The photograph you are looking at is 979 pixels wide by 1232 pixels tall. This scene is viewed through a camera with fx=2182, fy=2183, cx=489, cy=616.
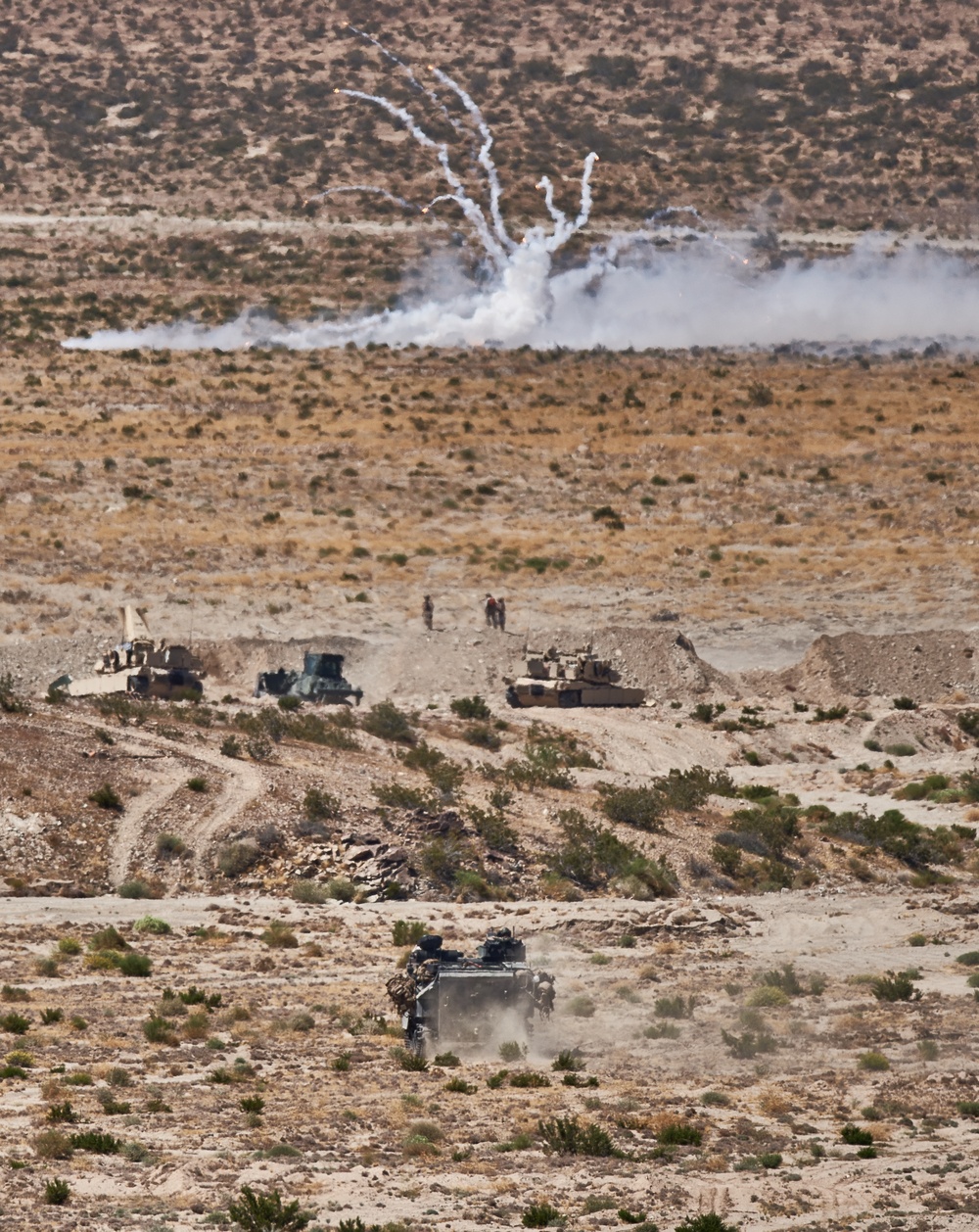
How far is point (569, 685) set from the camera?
52.2 m

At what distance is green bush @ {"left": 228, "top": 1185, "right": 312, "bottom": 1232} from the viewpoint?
658 inches

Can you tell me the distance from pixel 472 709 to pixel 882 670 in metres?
12.1

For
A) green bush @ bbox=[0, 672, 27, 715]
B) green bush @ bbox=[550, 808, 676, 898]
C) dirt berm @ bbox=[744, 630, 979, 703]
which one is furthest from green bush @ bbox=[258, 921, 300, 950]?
dirt berm @ bbox=[744, 630, 979, 703]

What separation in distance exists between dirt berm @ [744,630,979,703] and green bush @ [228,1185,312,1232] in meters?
38.4

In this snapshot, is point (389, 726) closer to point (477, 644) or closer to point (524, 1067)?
point (477, 644)

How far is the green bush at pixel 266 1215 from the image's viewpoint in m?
16.7

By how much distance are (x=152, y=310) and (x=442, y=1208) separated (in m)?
81.4

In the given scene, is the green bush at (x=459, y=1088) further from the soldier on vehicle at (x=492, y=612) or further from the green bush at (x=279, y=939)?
the soldier on vehicle at (x=492, y=612)

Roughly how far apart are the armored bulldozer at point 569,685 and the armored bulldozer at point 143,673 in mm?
7779

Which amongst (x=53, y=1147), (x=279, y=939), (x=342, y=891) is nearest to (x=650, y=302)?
(x=342, y=891)

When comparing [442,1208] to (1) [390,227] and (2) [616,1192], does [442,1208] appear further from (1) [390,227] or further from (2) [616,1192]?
(1) [390,227]

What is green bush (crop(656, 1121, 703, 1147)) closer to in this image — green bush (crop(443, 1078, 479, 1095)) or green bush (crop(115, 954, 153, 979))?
green bush (crop(443, 1078, 479, 1095))

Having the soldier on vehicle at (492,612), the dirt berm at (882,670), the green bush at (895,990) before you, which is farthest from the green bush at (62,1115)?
the soldier on vehicle at (492,612)

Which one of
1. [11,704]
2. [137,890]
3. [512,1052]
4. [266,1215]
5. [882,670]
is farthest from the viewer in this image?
[882,670]
